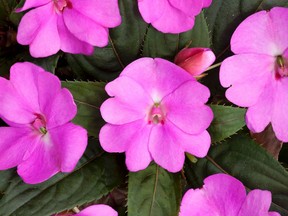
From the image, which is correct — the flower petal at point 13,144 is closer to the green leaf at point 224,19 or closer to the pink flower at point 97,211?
the pink flower at point 97,211

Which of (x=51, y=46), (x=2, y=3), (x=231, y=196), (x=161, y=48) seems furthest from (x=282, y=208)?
(x=2, y=3)

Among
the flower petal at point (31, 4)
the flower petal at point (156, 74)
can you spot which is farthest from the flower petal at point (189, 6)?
the flower petal at point (31, 4)

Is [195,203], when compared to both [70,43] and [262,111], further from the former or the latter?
[70,43]

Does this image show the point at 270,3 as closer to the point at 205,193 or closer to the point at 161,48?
the point at 161,48

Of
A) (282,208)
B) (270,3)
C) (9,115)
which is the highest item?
(270,3)

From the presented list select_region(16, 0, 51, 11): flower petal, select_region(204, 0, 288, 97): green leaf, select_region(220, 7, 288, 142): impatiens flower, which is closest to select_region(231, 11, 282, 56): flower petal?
select_region(220, 7, 288, 142): impatiens flower
